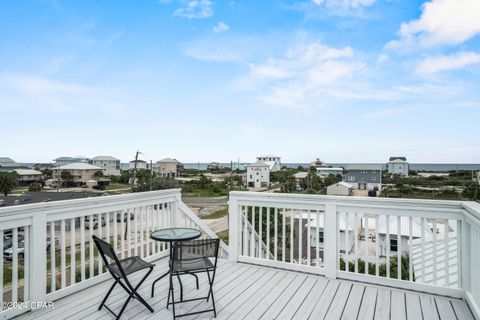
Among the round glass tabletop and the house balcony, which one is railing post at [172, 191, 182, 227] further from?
the round glass tabletop

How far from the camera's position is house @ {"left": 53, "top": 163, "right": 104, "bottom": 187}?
22391 millimetres

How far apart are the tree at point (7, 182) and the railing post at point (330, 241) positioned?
704 inches

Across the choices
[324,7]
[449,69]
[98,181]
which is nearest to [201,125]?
[324,7]

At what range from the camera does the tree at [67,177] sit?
74.0 ft

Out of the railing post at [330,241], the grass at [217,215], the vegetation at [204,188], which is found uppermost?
the railing post at [330,241]

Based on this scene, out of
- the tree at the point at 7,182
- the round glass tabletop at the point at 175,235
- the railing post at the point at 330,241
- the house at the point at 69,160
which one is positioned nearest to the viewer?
the round glass tabletop at the point at 175,235

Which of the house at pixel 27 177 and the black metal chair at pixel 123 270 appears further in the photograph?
the house at pixel 27 177

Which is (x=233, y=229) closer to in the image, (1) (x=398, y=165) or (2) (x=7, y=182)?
(2) (x=7, y=182)

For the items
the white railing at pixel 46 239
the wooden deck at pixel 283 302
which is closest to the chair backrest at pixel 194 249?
the wooden deck at pixel 283 302

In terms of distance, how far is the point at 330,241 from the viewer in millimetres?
3617

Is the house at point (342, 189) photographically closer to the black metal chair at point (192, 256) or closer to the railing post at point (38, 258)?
the black metal chair at point (192, 256)

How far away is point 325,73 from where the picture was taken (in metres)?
9.09

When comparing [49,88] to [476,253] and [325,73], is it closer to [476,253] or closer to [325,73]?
[325,73]

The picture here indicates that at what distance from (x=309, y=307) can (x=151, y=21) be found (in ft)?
25.6
